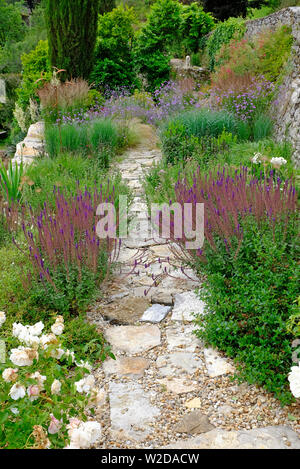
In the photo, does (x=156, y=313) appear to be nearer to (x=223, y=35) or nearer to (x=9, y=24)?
(x=223, y=35)

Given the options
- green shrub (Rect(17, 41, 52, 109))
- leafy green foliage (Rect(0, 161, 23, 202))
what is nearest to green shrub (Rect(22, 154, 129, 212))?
leafy green foliage (Rect(0, 161, 23, 202))

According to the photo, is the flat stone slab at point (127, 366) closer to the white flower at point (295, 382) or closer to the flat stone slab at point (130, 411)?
the flat stone slab at point (130, 411)

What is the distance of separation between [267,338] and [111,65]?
11.5 metres

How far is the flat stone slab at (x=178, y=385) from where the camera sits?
2.38 metres

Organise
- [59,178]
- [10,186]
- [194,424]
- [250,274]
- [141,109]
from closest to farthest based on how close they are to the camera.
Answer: [194,424], [250,274], [10,186], [59,178], [141,109]

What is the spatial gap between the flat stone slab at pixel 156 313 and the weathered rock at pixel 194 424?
0.93 m

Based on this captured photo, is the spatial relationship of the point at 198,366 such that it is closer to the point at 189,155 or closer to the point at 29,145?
the point at 189,155

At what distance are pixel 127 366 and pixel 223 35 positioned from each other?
523 inches

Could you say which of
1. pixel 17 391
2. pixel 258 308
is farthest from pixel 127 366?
pixel 17 391

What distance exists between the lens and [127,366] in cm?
260

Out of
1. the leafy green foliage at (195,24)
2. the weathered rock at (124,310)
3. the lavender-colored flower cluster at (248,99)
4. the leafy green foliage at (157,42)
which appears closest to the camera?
the weathered rock at (124,310)

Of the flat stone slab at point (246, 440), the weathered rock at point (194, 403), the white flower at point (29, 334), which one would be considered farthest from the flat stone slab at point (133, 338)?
the white flower at point (29, 334)

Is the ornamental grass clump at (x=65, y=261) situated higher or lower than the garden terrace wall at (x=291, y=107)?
lower

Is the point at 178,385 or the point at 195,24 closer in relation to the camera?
the point at 178,385
